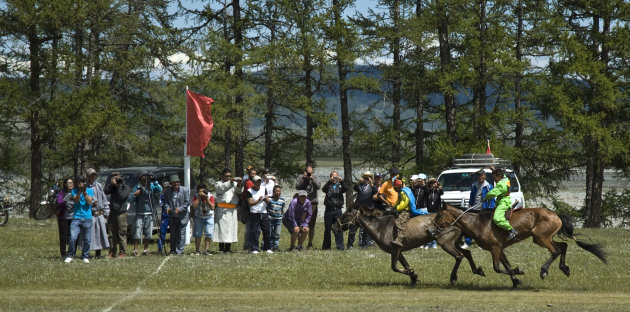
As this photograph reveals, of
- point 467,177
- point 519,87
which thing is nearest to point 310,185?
point 467,177

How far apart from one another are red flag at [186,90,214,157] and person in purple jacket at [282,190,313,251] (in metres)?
3.10

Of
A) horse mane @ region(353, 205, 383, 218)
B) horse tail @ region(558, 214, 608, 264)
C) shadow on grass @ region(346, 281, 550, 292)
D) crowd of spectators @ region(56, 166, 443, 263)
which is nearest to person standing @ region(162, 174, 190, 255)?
crowd of spectators @ region(56, 166, 443, 263)

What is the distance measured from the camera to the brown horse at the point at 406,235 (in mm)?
16281

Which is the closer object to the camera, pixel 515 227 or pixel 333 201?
pixel 515 227

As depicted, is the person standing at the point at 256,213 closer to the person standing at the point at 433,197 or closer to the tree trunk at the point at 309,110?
the person standing at the point at 433,197

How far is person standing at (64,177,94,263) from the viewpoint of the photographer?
19.3 m

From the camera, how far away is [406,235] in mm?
16688

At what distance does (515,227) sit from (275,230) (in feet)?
25.1

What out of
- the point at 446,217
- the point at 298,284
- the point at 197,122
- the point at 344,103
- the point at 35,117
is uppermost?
the point at 344,103

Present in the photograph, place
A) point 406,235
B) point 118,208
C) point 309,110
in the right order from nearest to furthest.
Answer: point 406,235 → point 118,208 → point 309,110

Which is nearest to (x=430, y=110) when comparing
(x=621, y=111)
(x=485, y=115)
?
(x=485, y=115)

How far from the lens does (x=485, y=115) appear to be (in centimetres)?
3756

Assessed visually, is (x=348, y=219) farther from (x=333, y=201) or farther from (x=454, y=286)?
(x=333, y=201)

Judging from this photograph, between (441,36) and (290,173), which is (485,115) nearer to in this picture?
(441,36)
